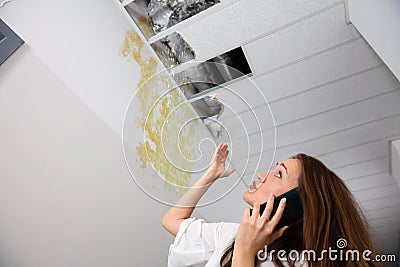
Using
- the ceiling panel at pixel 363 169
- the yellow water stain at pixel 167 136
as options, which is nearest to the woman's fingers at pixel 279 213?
the yellow water stain at pixel 167 136

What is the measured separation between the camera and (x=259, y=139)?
1047 millimetres

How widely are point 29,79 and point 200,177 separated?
1.65 ft

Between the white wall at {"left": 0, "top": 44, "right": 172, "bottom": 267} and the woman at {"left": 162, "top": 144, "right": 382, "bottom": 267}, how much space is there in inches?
9.0

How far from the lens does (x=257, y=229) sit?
830 millimetres

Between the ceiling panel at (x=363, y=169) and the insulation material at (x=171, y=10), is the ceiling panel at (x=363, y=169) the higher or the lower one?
the lower one

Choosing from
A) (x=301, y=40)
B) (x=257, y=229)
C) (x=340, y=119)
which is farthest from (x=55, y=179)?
(x=340, y=119)

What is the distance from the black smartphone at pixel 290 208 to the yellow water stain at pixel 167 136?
0.98ft

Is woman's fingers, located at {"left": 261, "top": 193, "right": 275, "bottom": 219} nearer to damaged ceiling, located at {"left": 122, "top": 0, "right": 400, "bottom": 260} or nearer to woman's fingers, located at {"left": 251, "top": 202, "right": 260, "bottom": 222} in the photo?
woman's fingers, located at {"left": 251, "top": 202, "right": 260, "bottom": 222}

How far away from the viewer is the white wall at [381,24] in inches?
40.8

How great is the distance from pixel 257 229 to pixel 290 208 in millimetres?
97

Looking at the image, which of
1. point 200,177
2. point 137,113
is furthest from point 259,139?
point 137,113

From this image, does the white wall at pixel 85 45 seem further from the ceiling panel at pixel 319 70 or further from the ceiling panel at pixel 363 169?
the ceiling panel at pixel 363 169

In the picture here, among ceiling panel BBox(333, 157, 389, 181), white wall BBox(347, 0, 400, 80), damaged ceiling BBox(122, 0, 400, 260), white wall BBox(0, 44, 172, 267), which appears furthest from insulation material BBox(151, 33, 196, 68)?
ceiling panel BBox(333, 157, 389, 181)

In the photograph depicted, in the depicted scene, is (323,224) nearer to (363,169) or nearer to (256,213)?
(256,213)
